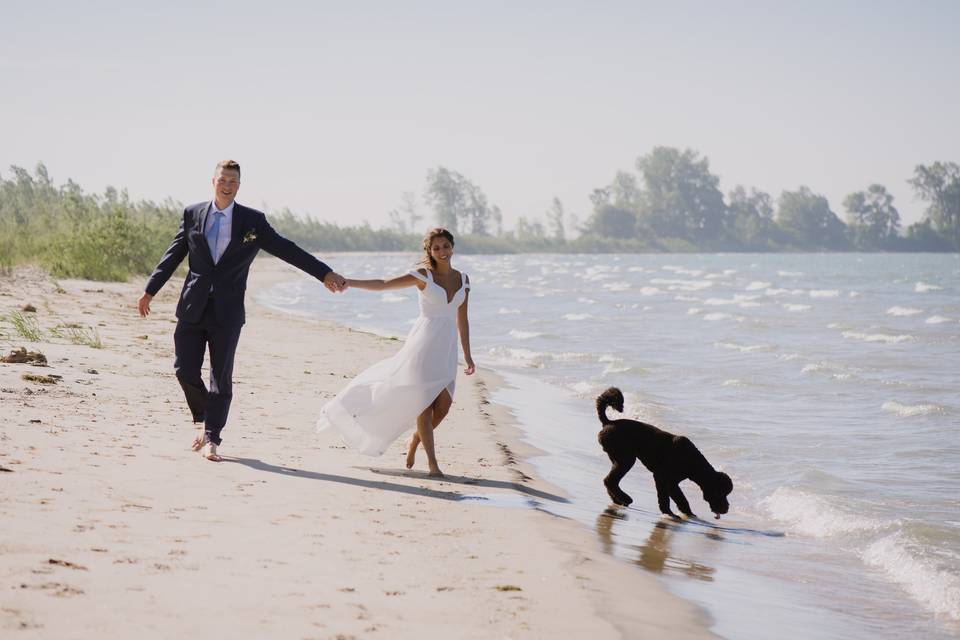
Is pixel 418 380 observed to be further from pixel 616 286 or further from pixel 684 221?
pixel 684 221

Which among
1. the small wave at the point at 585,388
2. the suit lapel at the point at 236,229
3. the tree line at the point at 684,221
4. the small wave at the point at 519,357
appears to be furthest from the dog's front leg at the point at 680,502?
the tree line at the point at 684,221

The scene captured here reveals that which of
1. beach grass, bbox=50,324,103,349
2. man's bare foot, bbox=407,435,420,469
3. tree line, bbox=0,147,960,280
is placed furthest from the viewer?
tree line, bbox=0,147,960,280

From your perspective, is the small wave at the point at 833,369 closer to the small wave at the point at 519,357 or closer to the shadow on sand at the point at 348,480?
the small wave at the point at 519,357

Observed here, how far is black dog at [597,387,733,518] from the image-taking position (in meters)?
7.17

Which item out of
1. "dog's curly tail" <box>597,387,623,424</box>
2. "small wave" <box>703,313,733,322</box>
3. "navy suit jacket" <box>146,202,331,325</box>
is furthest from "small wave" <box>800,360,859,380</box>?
"navy suit jacket" <box>146,202,331,325</box>

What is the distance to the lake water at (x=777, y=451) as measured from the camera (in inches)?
223

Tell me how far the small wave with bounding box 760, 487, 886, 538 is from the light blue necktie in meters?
4.67

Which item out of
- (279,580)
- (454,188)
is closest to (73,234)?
(279,580)

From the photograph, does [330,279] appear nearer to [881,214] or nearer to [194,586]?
[194,586]

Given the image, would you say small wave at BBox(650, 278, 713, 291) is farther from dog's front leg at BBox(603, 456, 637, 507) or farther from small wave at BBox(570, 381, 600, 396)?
dog's front leg at BBox(603, 456, 637, 507)

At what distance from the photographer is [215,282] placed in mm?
6801

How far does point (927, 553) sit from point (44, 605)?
17.9ft

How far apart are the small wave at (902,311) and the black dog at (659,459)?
28.6 m

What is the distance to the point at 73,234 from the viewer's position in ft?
81.5
